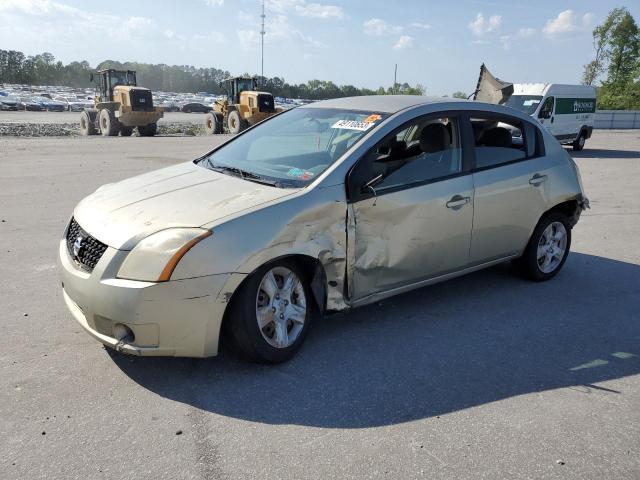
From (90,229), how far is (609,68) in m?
68.0

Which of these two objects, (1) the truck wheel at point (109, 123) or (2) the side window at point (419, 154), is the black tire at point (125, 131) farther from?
(2) the side window at point (419, 154)

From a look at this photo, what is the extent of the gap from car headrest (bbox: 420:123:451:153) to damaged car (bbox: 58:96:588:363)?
15mm

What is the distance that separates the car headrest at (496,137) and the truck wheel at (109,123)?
23523 millimetres

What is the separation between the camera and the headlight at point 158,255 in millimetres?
3123

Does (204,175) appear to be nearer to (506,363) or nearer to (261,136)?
(261,136)

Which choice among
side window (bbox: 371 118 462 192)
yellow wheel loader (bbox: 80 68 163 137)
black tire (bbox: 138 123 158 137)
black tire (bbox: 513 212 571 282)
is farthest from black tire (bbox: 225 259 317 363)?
black tire (bbox: 138 123 158 137)

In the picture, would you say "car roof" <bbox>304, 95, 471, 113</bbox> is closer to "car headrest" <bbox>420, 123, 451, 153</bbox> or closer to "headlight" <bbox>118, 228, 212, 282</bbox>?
"car headrest" <bbox>420, 123, 451, 153</bbox>

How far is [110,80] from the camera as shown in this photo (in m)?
26.8

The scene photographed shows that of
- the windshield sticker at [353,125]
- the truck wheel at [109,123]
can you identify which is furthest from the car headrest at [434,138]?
the truck wheel at [109,123]

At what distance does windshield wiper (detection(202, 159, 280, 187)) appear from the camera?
3893 mm

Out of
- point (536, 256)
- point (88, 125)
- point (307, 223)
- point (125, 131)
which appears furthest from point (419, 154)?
point (88, 125)

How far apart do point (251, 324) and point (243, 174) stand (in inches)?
49.0

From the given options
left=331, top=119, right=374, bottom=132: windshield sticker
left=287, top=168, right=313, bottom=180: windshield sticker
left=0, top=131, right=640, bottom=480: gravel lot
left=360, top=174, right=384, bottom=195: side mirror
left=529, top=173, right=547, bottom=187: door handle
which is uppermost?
left=331, top=119, right=374, bottom=132: windshield sticker

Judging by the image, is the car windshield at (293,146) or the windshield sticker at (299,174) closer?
the windshield sticker at (299,174)
